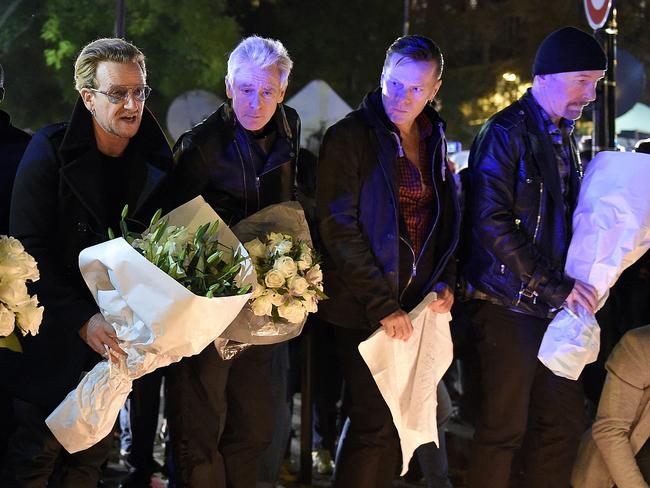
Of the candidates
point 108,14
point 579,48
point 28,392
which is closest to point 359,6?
point 108,14

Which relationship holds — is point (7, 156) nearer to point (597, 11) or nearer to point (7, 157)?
point (7, 157)

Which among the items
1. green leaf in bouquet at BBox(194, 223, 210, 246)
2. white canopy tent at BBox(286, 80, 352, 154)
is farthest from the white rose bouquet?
white canopy tent at BBox(286, 80, 352, 154)

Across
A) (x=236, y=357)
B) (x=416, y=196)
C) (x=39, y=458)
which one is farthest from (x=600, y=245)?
(x=39, y=458)

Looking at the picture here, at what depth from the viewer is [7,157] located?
459cm

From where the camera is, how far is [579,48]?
4996mm

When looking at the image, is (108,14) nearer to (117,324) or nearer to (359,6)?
(359,6)

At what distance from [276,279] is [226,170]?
0.72m

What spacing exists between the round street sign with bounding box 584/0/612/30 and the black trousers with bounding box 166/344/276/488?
15.4 feet

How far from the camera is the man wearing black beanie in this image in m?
4.87

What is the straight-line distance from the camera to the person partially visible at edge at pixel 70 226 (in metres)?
4.16

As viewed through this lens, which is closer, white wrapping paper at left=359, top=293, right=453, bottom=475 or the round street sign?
white wrapping paper at left=359, top=293, right=453, bottom=475

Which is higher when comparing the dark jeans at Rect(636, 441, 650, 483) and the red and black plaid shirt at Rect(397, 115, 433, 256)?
the red and black plaid shirt at Rect(397, 115, 433, 256)

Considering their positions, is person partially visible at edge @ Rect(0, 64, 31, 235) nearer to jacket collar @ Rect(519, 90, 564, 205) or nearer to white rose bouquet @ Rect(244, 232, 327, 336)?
white rose bouquet @ Rect(244, 232, 327, 336)

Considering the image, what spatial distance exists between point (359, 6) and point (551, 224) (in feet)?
51.8
